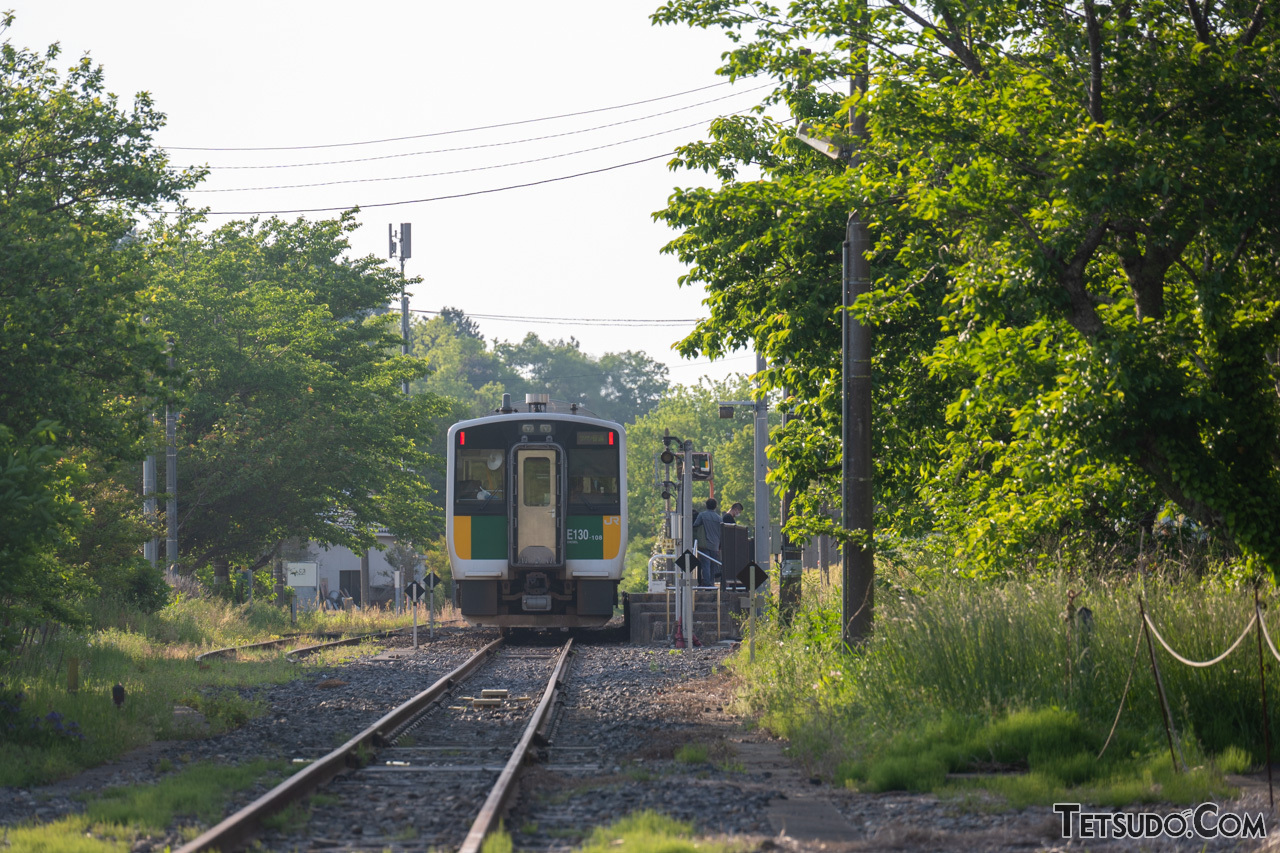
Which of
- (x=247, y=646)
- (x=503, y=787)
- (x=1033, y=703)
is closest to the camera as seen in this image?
(x=503, y=787)

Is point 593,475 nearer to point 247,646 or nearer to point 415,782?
point 247,646

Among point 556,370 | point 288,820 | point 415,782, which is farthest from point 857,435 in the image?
point 556,370

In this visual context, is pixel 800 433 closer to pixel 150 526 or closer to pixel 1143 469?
pixel 1143 469

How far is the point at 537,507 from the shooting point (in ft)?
72.0

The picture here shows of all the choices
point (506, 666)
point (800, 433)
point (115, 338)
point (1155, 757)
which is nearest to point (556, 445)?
point (506, 666)

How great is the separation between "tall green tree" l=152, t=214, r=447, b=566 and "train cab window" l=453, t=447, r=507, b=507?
9.88 m

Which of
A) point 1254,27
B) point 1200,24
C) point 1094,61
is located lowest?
point 1094,61

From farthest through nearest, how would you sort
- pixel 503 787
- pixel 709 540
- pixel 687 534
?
pixel 709 540 < pixel 687 534 < pixel 503 787

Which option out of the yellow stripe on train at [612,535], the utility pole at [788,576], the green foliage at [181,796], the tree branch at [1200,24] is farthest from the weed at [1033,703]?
the yellow stripe on train at [612,535]

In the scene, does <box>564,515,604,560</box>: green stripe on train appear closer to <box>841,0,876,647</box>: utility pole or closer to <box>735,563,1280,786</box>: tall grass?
<box>841,0,876,647</box>: utility pole

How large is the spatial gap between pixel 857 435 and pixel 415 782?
5.64 m

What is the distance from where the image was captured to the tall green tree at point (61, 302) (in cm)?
1139

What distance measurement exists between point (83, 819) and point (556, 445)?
1460 centimetres

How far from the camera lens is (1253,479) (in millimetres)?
9734
